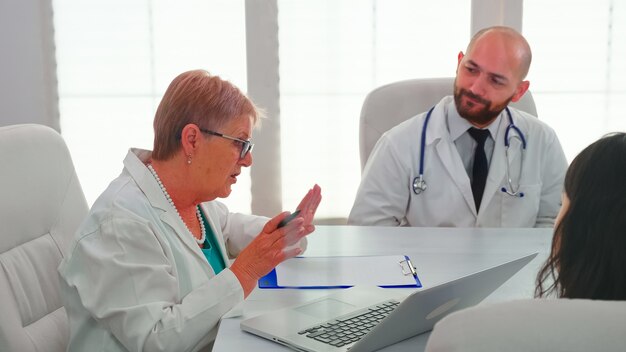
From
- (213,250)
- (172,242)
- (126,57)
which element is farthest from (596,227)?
(126,57)

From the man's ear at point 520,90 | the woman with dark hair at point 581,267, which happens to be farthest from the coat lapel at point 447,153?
the woman with dark hair at point 581,267

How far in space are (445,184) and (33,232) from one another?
1322mm

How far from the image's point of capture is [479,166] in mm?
2287

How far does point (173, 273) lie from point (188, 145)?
0.26 metres

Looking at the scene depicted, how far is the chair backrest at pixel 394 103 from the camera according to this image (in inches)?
97.3

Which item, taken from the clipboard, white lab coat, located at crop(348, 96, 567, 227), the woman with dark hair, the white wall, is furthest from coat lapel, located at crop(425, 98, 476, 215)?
the white wall

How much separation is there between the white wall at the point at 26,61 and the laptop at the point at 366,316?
230cm

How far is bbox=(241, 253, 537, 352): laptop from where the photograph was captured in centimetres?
99

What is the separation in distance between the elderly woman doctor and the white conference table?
7 cm

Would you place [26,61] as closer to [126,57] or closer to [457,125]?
[126,57]

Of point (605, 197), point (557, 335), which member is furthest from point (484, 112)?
point (557, 335)

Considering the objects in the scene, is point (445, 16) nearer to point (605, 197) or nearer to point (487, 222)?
point (487, 222)

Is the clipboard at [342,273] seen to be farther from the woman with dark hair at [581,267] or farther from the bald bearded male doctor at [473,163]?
the bald bearded male doctor at [473,163]

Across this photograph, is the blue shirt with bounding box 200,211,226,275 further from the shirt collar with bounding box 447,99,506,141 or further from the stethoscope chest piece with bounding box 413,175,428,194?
the shirt collar with bounding box 447,99,506,141
